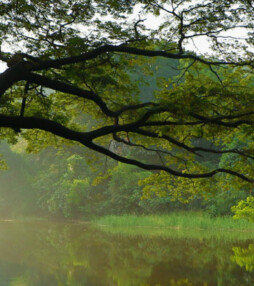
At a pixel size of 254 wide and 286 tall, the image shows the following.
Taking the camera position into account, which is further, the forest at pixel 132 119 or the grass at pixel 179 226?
the grass at pixel 179 226

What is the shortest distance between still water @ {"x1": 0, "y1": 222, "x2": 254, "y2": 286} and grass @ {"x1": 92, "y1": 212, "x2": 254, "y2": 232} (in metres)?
3.68

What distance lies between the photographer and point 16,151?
35.4 meters

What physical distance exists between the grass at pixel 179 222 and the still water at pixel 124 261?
12.1 feet

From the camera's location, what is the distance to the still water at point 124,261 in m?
11.2

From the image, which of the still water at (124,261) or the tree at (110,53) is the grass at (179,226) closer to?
the still water at (124,261)

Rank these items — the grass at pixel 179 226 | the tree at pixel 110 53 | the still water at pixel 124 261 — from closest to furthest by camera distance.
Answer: the tree at pixel 110 53 → the still water at pixel 124 261 → the grass at pixel 179 226

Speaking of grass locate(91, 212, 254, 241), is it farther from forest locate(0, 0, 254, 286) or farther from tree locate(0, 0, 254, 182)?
tree locate(0, 0, 254, 182)

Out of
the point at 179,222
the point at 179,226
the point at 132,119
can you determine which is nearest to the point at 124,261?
the point at 132,119

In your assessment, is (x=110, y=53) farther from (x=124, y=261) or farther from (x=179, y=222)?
(x=179, y=222)

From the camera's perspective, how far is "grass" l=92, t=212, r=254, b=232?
22172 millimetres

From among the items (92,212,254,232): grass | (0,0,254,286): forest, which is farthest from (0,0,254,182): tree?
(92,212,254,232): grass

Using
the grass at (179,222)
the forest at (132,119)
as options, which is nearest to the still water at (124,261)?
the forest at (132,119)

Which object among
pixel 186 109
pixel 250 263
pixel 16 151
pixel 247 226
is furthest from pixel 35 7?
pixel 16 151

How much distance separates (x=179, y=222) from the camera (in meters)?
24.5
